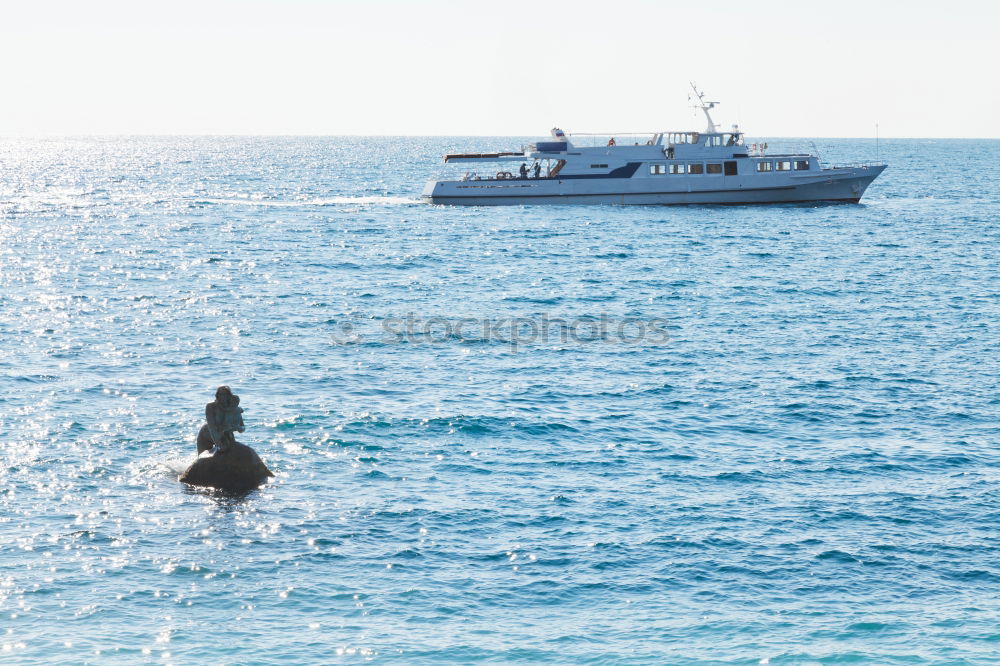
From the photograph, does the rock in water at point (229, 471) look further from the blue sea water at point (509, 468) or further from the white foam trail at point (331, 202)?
the white foam trail at point (331, 202)

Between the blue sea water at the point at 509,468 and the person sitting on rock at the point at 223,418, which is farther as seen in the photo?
the person sitting on rock at the point at 223,418

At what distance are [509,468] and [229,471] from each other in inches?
288

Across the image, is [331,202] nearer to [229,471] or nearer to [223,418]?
[223,418]

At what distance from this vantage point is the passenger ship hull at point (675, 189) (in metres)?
98.9

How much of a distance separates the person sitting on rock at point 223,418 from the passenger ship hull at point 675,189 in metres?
75.5

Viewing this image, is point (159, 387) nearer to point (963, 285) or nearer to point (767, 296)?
point (767, 296)

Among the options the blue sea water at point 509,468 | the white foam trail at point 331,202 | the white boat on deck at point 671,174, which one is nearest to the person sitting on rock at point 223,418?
the blue sea water at point 509,468

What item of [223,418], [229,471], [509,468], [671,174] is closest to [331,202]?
[671,174]

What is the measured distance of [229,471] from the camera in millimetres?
26906

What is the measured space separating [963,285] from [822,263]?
11.0 meters

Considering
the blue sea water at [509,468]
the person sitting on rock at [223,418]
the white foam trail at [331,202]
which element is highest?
the white foam trail at [331,202]

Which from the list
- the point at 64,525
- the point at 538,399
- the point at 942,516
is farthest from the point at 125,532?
the point at 942,516

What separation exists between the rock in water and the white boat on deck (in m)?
70.8

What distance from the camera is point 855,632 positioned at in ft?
64.4
